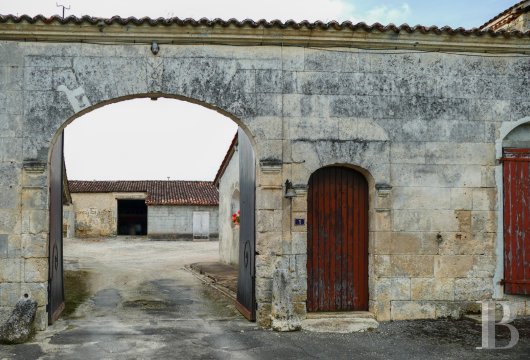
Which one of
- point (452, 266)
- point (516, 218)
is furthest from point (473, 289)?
point (516, 218)

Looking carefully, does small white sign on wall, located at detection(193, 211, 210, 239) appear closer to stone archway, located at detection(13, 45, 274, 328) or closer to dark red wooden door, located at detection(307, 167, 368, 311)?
dark red wooden door, located at detection(307, 167, 368, 311)

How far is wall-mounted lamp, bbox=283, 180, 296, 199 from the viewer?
26.6ft

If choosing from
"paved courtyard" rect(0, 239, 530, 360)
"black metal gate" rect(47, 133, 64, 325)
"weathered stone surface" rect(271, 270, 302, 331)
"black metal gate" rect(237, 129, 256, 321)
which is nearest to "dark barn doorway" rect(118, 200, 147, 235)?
"paved courtyard" rect(0, 239, 530, 360)

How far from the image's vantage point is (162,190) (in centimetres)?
3547

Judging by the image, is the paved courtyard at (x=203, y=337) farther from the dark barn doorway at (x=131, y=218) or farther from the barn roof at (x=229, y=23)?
the dark barn doorway at (x=131, y=218)

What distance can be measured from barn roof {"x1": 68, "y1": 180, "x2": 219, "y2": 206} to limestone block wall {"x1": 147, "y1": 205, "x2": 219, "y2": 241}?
0.39 m

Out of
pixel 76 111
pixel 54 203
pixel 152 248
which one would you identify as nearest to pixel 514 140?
pixel 76 111

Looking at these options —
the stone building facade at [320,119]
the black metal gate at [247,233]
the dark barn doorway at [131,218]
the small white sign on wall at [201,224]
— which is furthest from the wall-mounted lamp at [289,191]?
the dark barn doorway at [131,218]

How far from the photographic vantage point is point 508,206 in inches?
338

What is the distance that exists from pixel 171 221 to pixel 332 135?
2592 centimetres

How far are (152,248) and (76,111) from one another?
60.9 feet

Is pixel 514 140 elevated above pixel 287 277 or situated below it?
above

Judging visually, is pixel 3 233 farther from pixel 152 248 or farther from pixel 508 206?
pixel 152 248

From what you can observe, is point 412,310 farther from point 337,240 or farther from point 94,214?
point 94,214
